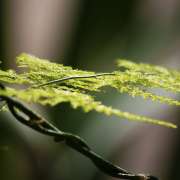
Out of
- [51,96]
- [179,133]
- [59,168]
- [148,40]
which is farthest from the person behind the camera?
[148,40]

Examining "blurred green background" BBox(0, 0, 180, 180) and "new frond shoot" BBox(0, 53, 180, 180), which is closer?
"new frond shoot" BBox(0, 53, 180, 180)

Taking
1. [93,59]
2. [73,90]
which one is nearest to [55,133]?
[73,90]

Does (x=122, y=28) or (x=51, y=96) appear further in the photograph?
(x=122, y=28)

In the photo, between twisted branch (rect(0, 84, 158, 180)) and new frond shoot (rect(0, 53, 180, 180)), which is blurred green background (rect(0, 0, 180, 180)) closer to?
new frond shoot (rect(0, 53, 180, 180))

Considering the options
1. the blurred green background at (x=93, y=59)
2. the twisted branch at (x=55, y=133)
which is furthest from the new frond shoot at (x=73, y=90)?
the blurred green background at (x=93, y=59)

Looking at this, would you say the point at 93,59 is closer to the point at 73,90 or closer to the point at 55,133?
the point at 73,90

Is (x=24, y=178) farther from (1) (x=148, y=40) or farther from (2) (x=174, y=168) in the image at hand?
(1) (x=148, y=40)

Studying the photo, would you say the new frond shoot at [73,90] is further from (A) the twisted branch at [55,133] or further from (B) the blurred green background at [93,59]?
(B) the blurred green background at [93,59]

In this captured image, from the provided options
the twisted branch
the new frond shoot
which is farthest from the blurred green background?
the twisted branch

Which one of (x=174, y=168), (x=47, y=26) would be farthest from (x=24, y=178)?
(x=47, y=26)
